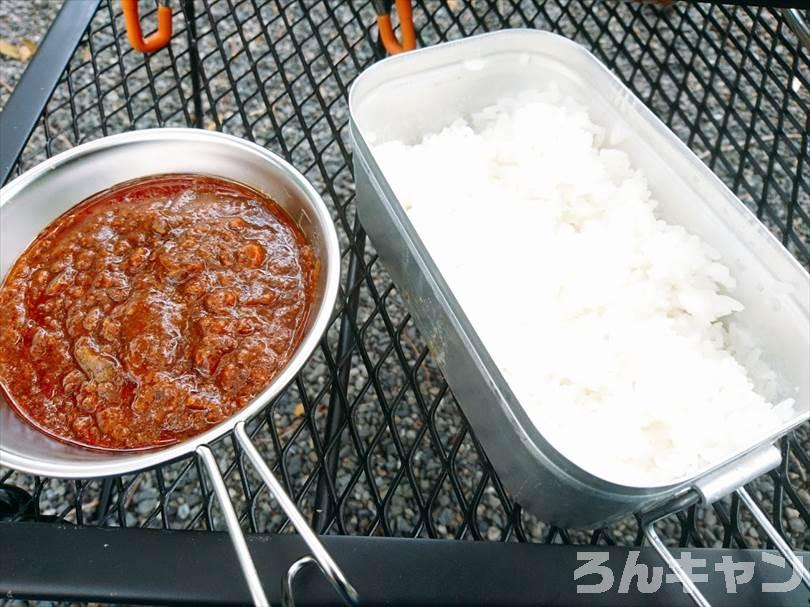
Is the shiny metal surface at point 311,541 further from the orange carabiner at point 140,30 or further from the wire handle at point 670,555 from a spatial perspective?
the orange carabiner at point 140,30

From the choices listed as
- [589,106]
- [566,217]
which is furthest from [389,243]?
[589,106]

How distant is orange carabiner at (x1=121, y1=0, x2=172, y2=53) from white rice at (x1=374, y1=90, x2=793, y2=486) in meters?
0.45

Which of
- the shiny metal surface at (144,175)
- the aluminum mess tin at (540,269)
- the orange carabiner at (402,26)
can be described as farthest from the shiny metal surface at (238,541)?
the orange carabiner at (402,26)

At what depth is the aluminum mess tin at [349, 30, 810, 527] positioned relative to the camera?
2.10 ft

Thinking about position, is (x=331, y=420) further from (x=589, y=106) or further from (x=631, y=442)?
(x=589, y=106)

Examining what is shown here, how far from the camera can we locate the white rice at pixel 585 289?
76 cm

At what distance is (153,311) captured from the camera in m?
0.74

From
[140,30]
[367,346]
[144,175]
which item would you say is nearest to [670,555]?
[144,175]

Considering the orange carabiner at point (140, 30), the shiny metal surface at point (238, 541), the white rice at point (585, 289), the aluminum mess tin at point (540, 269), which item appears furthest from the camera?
the orange carabiner at point (140, 30)

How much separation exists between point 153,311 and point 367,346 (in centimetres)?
79

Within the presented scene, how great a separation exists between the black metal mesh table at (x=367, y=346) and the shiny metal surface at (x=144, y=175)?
0.16m

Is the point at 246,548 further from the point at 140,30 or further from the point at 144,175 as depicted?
the point at 140,30

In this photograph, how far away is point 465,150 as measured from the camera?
100cm

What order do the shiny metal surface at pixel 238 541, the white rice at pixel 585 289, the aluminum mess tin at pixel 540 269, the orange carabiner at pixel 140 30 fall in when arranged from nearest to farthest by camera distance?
the shiny metal surface at pixel 238 541 → the aluminum mess tin at pixel 540 269 → the white rice at pixel 585 289 → the orange carabiner at pixel 140 30
